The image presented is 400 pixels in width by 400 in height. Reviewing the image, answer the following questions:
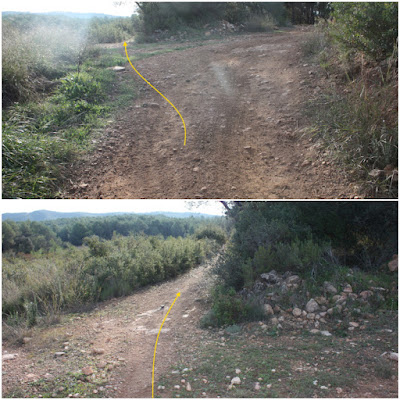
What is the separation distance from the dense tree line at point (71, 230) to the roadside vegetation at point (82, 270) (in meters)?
0.06

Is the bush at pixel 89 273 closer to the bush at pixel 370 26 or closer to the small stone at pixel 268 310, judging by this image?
the small stone at pixel 268 310

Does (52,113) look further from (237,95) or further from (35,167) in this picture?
(237,95)

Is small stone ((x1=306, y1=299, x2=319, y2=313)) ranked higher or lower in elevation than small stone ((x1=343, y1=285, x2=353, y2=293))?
lower

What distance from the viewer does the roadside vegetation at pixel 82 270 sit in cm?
652

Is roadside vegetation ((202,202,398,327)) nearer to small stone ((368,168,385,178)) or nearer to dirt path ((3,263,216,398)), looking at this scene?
dirt path ((3,263,216,398))

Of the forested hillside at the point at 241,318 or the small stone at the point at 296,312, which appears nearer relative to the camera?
the forested hillside at the point at 241,318

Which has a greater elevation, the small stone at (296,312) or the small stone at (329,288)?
the small stone at (329,288)

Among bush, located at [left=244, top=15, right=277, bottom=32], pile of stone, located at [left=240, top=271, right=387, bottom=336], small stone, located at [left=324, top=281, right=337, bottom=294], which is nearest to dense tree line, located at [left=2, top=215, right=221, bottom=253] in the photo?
pile of stone, located at [left=240, top=271, right=387, bottom=336]

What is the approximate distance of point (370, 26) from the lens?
18.5 feet

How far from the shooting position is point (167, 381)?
3.71 m

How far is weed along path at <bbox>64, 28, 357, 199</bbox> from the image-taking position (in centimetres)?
487

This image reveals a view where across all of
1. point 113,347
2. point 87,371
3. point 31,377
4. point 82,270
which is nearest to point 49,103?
point 82,270

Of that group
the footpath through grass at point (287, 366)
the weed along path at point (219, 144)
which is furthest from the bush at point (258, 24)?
the footpath through grass at point (287, 366)

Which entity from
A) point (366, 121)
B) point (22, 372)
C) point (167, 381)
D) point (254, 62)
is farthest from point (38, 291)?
point (254, 62)
